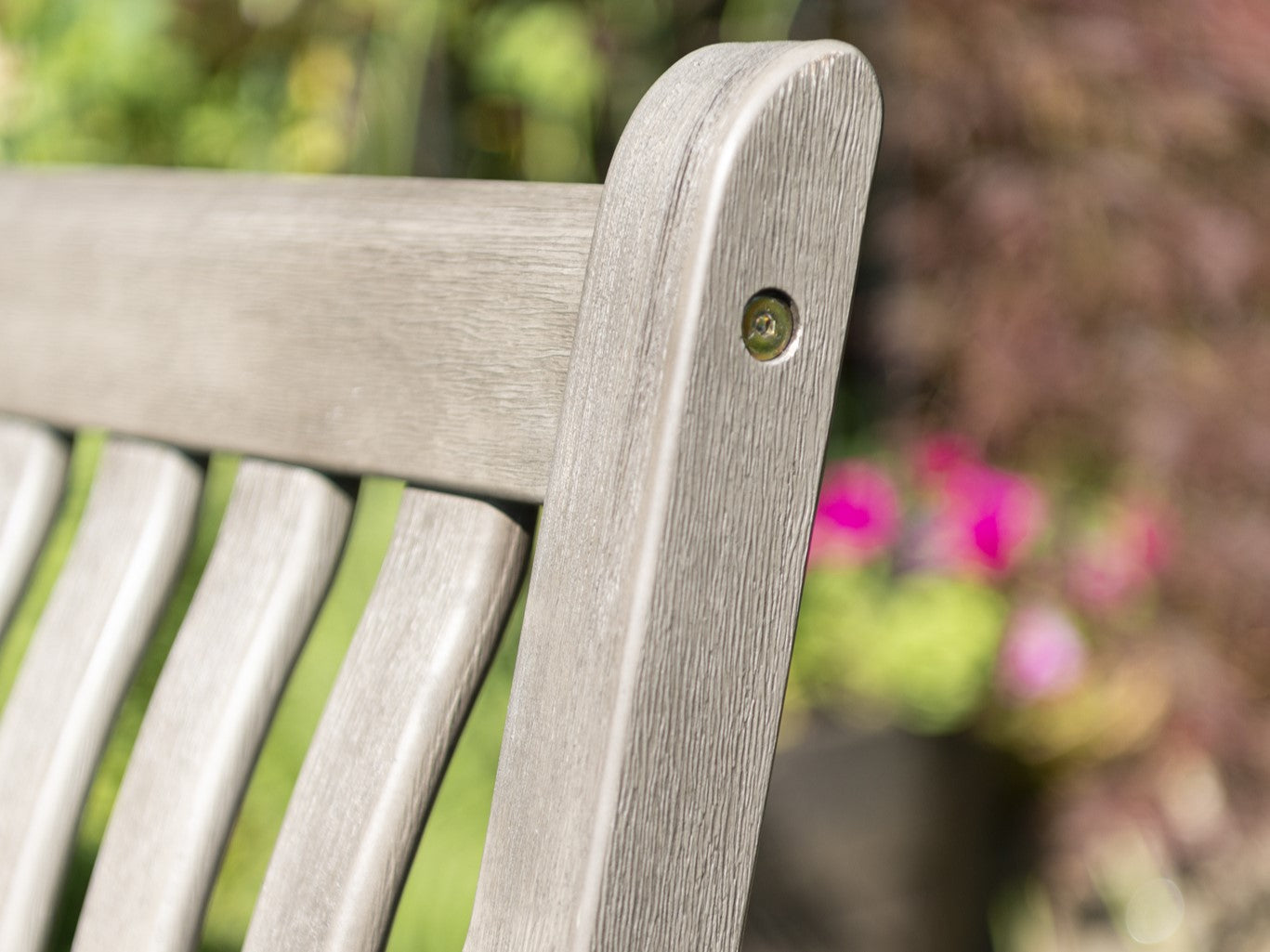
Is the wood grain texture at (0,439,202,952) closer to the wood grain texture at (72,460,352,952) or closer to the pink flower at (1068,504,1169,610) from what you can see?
the wood grain texture at (72,460,352,952)

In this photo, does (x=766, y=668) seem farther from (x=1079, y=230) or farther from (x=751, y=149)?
(x=1079, y=230)

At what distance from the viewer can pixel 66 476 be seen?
66 centimetres

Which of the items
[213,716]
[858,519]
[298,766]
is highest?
[858,519]

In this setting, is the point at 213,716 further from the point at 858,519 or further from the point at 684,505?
the point at 858,519

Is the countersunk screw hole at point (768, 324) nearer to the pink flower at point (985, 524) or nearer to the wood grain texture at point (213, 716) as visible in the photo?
the wood grain texture at point (213, 716)

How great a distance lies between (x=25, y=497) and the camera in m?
0.65

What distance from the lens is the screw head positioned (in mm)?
352

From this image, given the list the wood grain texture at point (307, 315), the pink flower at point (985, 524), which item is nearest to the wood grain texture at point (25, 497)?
the wood grain texture at point (307, 315)

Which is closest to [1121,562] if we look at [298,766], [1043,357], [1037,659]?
[1037,659]

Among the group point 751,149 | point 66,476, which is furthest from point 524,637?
point 66,476

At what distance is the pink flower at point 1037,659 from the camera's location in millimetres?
1943

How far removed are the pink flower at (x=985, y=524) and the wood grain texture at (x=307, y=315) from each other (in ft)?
5.25

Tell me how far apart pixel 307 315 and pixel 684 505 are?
210mm

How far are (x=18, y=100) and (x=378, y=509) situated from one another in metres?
0.84
